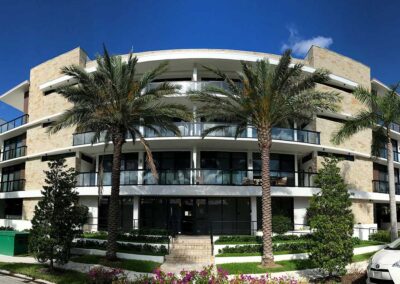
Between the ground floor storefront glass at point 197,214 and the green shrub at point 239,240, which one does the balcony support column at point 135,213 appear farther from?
the green shrub at point 239,240

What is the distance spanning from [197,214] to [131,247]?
7414 mm

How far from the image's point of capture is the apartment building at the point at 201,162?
2638 cm

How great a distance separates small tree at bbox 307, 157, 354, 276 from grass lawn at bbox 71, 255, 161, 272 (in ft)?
24.1

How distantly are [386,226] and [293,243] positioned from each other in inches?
837

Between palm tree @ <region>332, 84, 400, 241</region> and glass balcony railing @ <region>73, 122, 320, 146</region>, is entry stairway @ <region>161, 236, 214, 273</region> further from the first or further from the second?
palm tree @ <region>332, 84, 400, 241</region>

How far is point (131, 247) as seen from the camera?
68.0 ft

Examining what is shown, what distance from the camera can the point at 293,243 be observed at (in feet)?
67.8

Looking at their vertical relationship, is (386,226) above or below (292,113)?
below

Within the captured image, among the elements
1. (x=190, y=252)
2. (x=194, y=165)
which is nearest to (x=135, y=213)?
(x=194, y=165)

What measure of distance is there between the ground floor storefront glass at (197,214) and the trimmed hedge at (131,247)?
6239 millimetres

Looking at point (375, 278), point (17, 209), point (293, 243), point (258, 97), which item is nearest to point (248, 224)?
point (293, 243)

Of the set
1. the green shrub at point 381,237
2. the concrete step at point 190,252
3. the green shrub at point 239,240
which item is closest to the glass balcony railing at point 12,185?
the concrete step at point 190,252

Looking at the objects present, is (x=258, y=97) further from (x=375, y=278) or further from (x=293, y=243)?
(x=375, y=278)

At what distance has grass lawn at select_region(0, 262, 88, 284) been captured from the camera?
47.1 feet
